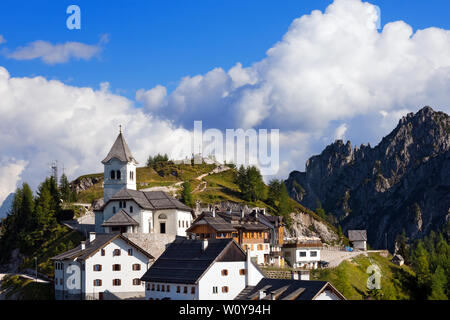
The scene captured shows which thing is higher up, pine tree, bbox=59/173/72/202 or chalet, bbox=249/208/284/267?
pine tree, bbox=59/173/72/202

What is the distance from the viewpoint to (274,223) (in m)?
114

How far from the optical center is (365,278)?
314 feet

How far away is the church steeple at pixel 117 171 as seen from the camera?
105 meters

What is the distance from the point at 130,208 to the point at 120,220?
4134 mm

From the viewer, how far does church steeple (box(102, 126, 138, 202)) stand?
105 meters

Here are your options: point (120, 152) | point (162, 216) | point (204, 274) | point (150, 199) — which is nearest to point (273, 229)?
point (162, 216)

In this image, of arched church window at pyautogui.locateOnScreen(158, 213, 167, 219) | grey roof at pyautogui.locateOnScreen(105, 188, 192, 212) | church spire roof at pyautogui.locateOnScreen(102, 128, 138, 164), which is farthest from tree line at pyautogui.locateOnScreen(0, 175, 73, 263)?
arched church window at pyautogui.locateOnScreen(158, 213, 167, 219)

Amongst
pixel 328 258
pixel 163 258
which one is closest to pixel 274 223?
pixel 328 258

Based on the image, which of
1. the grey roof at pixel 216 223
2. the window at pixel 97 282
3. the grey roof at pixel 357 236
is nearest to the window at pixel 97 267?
the window at pixel 97 282

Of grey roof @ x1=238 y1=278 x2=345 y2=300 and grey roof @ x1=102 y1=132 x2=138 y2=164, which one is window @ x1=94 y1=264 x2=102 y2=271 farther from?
grey roof @ x1=102 y1=132 x2=138 y2=164

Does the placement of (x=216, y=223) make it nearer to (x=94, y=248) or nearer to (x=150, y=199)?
(x=150, y=199)

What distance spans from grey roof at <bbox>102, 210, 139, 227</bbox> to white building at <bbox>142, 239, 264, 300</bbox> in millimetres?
19082
